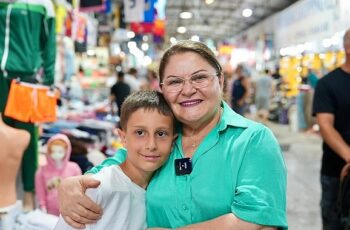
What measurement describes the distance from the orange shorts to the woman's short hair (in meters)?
2.54

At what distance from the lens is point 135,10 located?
8484 mm

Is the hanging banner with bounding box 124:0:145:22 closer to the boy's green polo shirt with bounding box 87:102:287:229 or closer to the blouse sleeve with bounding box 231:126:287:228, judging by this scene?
the boy's green polo shirt with bounding box 87:102:287:229

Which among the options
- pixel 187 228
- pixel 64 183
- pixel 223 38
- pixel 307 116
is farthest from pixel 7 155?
pixel 223 38

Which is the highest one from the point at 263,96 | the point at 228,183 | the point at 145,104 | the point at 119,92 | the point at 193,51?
the point at 193,51

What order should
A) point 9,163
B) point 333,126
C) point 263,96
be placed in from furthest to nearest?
1. point 263,96
2. point 333,126
3. point 9,163

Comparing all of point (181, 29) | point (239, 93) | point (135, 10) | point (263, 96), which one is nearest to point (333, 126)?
point (135, 10)

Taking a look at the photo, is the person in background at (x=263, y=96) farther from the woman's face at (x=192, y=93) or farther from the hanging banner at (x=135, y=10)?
the woman's face at (x=192, y=93)

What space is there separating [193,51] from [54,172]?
2330 millimetres

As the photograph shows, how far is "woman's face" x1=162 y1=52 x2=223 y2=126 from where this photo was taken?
1.59 m

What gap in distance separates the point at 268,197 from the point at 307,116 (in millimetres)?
11621

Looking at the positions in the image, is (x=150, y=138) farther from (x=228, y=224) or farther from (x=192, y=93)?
(x=228, y=224)

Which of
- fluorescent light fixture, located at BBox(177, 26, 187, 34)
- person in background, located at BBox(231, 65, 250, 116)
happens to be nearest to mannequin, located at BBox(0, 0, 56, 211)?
person in background, located at BBox(231, 65, 250, 116)

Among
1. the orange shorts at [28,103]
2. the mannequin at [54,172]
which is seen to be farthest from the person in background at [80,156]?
the orange shorts at [28,103]

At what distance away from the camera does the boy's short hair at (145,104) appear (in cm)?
168
